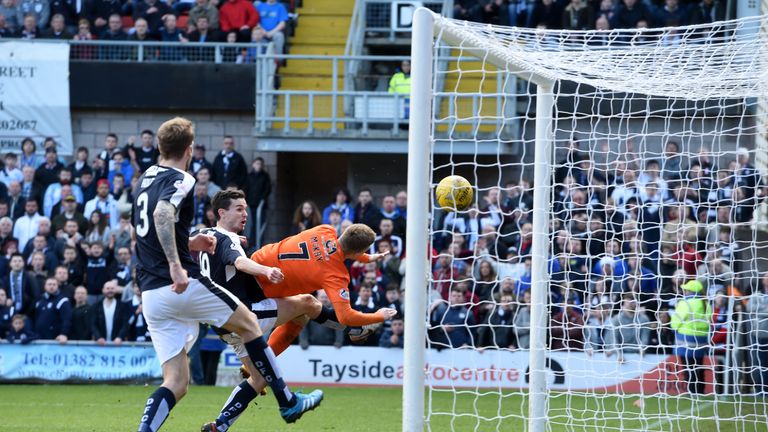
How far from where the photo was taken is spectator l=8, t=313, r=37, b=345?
50.0 feet

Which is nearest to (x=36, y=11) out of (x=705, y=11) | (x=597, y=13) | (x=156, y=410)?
(x=597, y=13)

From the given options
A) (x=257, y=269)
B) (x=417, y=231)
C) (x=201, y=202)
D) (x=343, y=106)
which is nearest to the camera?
(x=417, y=231)

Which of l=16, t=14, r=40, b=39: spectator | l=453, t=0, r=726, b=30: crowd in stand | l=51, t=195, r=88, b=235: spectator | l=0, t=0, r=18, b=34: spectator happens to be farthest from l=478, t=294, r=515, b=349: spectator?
l=0, t=0, r=18, b=34: spectator

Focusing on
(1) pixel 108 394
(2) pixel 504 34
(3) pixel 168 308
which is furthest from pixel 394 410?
(3) pixel 168 308

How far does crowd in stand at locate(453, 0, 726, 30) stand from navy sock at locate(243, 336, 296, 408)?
11639 mm

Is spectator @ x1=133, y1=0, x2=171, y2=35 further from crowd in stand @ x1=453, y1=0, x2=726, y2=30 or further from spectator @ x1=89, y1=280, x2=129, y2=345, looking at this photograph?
spectator @ x1=89, y1=280, x2=129, y2=345

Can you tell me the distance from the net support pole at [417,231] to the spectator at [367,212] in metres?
9.22

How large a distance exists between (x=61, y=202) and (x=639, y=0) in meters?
9.94

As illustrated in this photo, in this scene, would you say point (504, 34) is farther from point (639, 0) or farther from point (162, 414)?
point (639, 0)

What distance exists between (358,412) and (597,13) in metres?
9.49

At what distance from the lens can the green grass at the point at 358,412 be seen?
10023 millimetres

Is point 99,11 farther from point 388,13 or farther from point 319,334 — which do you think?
point 319,334

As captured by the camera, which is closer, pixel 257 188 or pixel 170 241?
pixel 170 241

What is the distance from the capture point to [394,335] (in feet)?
49.4
